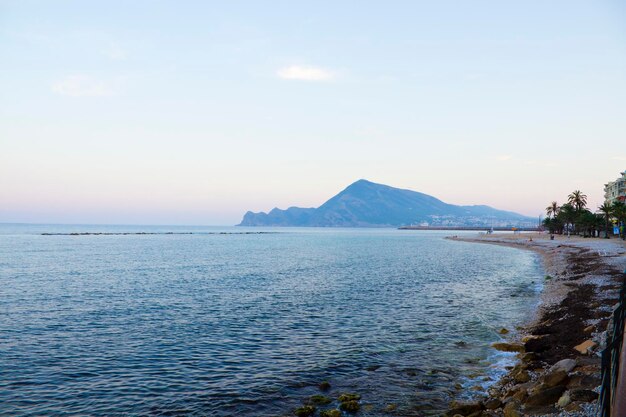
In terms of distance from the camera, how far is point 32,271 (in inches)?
2290

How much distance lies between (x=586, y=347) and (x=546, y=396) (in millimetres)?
5478

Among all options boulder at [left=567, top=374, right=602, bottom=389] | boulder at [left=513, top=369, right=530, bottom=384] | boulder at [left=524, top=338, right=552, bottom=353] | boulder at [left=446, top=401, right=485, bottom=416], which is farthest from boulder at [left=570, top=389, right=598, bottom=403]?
boulder at [left=524, top=338, right=552, bottom=353]

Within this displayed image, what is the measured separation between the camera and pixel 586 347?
17609 mm

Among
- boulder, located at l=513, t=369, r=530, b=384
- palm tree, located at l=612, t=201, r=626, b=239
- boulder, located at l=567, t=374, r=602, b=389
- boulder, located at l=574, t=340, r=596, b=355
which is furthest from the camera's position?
palm tree, located at l=612, t=201, r=626, b=239

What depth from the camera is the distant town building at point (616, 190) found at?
149 meters

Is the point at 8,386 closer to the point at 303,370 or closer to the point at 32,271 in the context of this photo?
the point at 303,370

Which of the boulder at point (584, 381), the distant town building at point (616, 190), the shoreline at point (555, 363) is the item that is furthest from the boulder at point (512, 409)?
the distant town building at point (616, 190)

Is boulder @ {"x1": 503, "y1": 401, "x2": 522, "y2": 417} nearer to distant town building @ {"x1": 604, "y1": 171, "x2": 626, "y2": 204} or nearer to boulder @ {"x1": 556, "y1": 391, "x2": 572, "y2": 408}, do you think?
boulder @ {"x1": 556, "y1": 391, "x2": 572, "y2": 408}

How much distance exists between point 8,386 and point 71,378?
2.14 m

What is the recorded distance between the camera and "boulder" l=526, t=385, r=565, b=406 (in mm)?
13420

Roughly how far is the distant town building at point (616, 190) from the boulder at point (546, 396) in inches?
5998

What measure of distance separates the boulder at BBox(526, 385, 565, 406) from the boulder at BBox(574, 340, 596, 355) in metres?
4.39

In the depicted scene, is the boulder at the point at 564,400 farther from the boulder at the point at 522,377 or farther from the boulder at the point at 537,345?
the boulder at the point at 537,345

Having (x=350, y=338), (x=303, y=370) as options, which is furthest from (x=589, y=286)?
(x=303, y=370)
